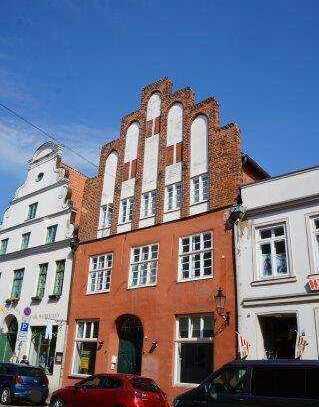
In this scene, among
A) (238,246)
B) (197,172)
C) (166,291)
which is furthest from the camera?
(197,172)

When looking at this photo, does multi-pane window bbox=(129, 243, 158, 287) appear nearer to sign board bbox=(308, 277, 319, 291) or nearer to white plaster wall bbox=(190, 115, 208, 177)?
white plaster wall bbox=(190, 115, 208, 177)

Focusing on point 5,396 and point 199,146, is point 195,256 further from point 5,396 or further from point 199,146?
point 5,396

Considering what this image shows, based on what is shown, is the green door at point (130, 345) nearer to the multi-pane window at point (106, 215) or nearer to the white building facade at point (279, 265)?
the multi-pane window at point (106, 215)

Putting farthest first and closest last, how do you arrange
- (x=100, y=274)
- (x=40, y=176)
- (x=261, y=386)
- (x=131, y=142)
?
(x=40, y=176) → (x=131, y=142) → (x=100, y=274) → (x=261, y=386)

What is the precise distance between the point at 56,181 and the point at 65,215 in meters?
2.97

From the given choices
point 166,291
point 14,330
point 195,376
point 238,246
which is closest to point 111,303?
point 166,291

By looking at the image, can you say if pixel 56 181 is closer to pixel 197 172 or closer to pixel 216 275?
pixel 197 172

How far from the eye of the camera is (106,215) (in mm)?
24219

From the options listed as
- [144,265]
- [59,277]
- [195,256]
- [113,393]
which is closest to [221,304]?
[195,256]

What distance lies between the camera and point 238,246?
17562 millimetres

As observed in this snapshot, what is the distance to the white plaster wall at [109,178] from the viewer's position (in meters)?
24.5

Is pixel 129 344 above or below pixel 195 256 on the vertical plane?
below

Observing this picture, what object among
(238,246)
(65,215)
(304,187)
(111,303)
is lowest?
(111,303)

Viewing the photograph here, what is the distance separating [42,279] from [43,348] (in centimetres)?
405
